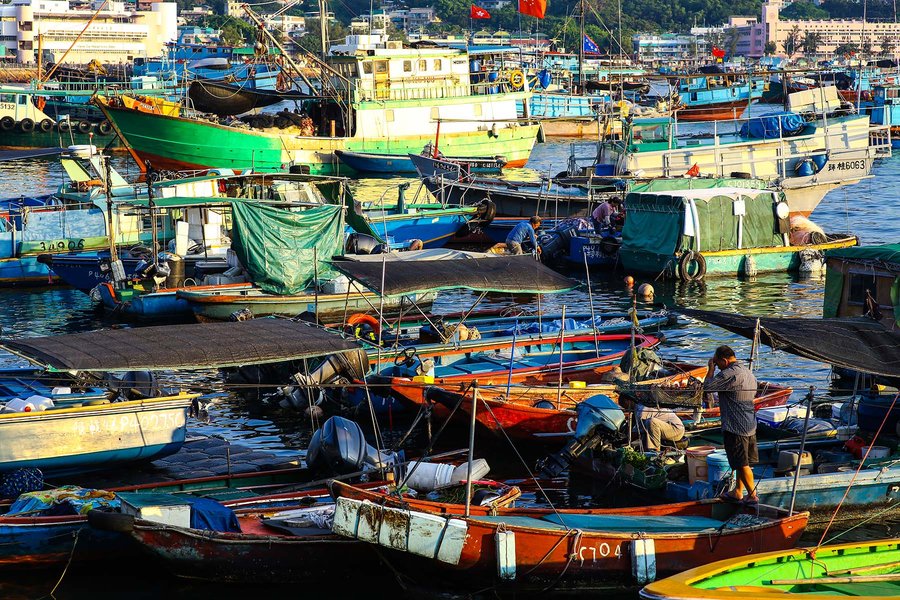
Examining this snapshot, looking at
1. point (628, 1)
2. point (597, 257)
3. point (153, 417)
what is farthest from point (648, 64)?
point (153, 417)

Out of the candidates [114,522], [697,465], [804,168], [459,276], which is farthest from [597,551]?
[804,168]

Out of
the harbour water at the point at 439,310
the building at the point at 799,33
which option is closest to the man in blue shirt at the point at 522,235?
the harbour water at the point at 439,310

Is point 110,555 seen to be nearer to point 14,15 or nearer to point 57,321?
point 57,321

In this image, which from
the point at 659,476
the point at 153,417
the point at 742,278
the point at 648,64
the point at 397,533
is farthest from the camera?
the point at 648,64

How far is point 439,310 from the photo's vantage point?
28531mm

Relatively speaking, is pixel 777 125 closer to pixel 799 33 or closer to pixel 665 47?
pixel 665 47

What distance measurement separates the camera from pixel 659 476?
1449 centimetres

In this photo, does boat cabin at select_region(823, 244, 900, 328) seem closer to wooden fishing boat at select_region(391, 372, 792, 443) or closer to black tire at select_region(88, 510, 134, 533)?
wooden fishing boat at select_region(391, 372, 792, 443)

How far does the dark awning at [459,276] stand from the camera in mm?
18078

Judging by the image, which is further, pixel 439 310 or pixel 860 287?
pixel 439 310

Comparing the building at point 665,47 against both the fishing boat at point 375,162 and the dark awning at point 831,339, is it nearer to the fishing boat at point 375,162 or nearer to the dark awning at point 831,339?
the fishing boat at point 375,162

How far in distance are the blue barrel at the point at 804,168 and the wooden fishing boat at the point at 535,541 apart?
2952cm

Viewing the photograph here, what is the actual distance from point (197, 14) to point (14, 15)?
7286 centimetres

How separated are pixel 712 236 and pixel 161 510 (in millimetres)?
21151
